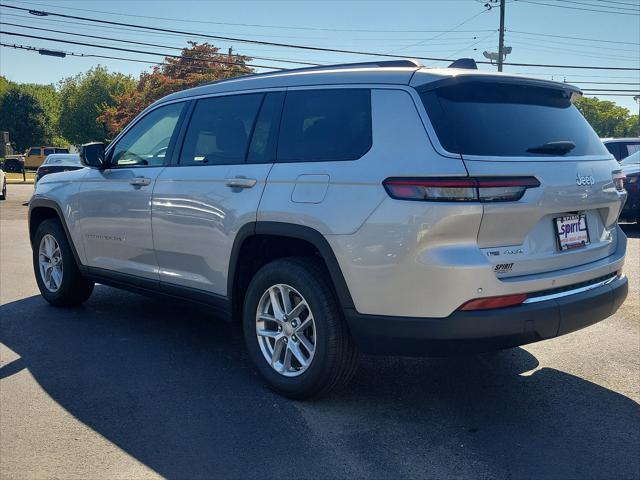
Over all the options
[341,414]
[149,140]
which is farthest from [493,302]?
[149,140]

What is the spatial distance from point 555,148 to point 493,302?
999mm

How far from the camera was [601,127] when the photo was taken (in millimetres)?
109438

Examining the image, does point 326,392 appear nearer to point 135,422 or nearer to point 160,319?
point 135,422

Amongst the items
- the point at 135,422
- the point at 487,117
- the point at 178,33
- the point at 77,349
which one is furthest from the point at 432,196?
the point at 178,33

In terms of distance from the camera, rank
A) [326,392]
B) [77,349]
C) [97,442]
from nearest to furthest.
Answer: [97,442]
[326,392]
[77,349]

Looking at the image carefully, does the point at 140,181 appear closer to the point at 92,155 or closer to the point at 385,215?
the point at 92,155

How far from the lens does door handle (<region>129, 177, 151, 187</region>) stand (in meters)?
4.97

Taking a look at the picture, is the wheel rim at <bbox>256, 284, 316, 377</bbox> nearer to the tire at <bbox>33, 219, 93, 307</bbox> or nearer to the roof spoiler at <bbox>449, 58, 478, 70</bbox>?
the roof spoiler at <bbox>449, 58, 478, 70</bbox>

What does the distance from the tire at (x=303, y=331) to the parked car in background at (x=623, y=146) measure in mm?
11660

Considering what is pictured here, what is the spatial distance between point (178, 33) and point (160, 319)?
87.6ft

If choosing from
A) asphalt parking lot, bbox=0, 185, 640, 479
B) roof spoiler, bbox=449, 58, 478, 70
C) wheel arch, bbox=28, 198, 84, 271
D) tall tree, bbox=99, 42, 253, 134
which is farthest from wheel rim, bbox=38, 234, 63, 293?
tall tree, bbox=99, 42, 253, 134

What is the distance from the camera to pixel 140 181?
503cm

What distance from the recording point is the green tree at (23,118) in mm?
68875

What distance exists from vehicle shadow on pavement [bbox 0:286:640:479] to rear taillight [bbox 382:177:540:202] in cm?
128
